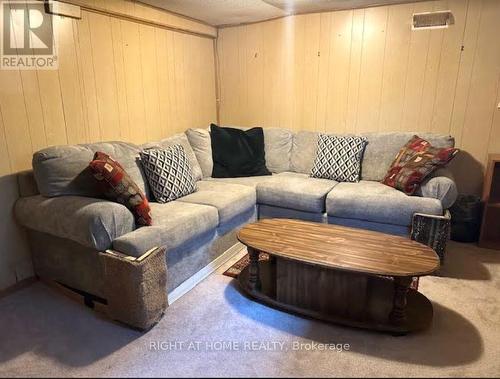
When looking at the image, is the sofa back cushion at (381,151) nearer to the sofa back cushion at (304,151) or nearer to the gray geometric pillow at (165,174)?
the sofa back cushion at (304,151)

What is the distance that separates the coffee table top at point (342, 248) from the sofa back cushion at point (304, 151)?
1.20 meters

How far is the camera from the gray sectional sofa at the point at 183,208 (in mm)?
1932

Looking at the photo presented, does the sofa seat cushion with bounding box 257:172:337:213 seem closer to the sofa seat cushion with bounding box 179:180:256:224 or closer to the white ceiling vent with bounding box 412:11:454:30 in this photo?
the sofa seat cushion with bounding box 179:180:256:224

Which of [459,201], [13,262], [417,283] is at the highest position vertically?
[459,201]

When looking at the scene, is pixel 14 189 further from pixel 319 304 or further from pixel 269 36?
pixel 269 36

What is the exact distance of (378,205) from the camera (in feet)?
8.44

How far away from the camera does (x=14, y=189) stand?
2234 mm

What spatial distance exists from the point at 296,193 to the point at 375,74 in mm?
1477

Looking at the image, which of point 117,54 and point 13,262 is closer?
point 13,262

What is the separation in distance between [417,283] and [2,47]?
2968 mm

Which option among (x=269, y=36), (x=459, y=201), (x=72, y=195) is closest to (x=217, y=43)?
(x=269, y=36)

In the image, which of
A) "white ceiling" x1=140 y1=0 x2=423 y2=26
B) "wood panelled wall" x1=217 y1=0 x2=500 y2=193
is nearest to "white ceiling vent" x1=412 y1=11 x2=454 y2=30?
"wood panelled wall" x1=217 y1=0 x2=500 y2=193

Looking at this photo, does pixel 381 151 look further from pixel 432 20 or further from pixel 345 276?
pixel 345 276

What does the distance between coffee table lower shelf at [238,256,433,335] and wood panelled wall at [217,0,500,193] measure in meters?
1.72
